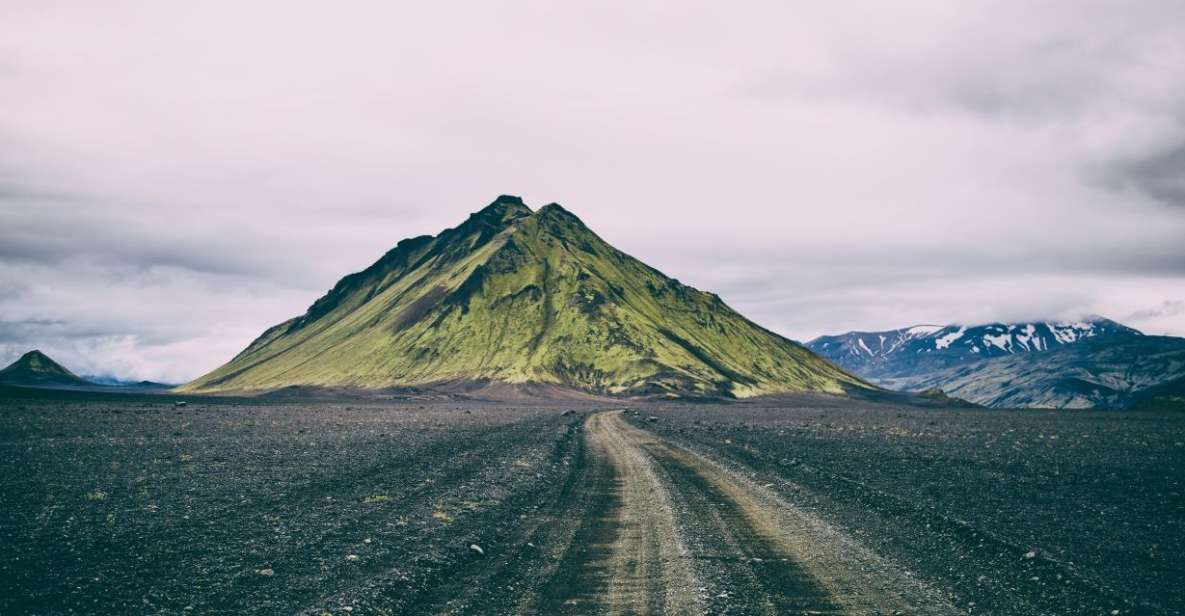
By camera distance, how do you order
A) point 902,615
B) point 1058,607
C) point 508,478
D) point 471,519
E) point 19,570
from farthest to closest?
point 508,478
point 471,519
point 19,570
point 1058,607
point 902,615

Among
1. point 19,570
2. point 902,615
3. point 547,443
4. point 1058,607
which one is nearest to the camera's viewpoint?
point 902,615

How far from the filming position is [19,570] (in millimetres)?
16125

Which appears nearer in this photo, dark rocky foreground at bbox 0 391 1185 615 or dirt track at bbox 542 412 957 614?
dirt track at bbox 542 412 957 614

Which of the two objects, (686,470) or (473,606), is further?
(686,470)

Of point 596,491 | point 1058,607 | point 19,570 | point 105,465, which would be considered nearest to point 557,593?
point 1058,607

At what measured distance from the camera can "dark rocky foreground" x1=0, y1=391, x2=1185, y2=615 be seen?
1469 centimetres

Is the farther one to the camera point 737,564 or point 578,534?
point 578,534

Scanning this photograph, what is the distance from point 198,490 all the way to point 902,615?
2526cm

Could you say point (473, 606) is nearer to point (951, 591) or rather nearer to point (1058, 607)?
point (951, 591)

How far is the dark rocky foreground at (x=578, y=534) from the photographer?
578 inches

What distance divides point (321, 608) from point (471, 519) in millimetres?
9214

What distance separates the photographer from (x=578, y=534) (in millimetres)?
20766

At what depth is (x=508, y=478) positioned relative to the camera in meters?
32.6

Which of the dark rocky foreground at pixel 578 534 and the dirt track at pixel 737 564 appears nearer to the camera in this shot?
the dirt track at pixel 737 564
